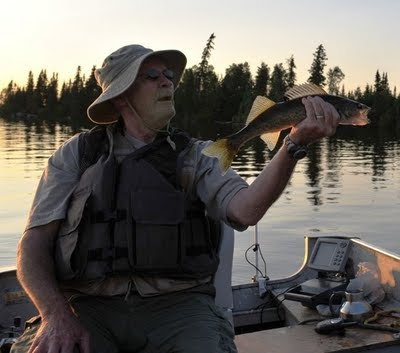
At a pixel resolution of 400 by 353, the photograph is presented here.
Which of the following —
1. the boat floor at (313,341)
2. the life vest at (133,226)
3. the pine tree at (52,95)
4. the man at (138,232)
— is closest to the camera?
the man at (138,232)

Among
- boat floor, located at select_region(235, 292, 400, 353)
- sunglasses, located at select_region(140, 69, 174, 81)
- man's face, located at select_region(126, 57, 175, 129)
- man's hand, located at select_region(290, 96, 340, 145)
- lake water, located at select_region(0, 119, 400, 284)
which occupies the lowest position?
lake water, located at select_region(0, 119, 400, 284)

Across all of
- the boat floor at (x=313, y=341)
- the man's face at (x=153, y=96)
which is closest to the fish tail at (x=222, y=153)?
the man's face at (x=153, y=96)

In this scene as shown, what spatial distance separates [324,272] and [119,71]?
2956 millimetres

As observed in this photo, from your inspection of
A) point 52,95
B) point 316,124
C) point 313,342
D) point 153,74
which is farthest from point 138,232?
point 52,95

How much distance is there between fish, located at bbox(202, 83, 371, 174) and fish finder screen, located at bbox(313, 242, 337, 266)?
8.00 feet

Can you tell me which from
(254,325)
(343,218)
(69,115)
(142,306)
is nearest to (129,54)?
(142,306)

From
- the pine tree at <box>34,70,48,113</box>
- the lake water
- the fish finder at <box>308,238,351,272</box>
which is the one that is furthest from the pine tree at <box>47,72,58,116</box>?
the fish finder at <box>308,238,351,272</box>

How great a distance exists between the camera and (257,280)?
18.8 feet

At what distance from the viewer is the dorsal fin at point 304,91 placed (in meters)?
3.24

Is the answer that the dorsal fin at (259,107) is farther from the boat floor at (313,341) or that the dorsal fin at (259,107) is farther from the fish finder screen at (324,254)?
the fish finder screen at (324,254)

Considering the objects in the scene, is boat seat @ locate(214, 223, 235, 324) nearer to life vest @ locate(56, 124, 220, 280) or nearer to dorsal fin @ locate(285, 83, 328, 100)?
life vest @ locate(56, 124, 220, 280)

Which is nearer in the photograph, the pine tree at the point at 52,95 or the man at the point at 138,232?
the man at the point at 138,232

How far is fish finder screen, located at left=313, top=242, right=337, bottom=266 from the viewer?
18.9 ft

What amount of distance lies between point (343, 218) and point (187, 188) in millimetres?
14683
